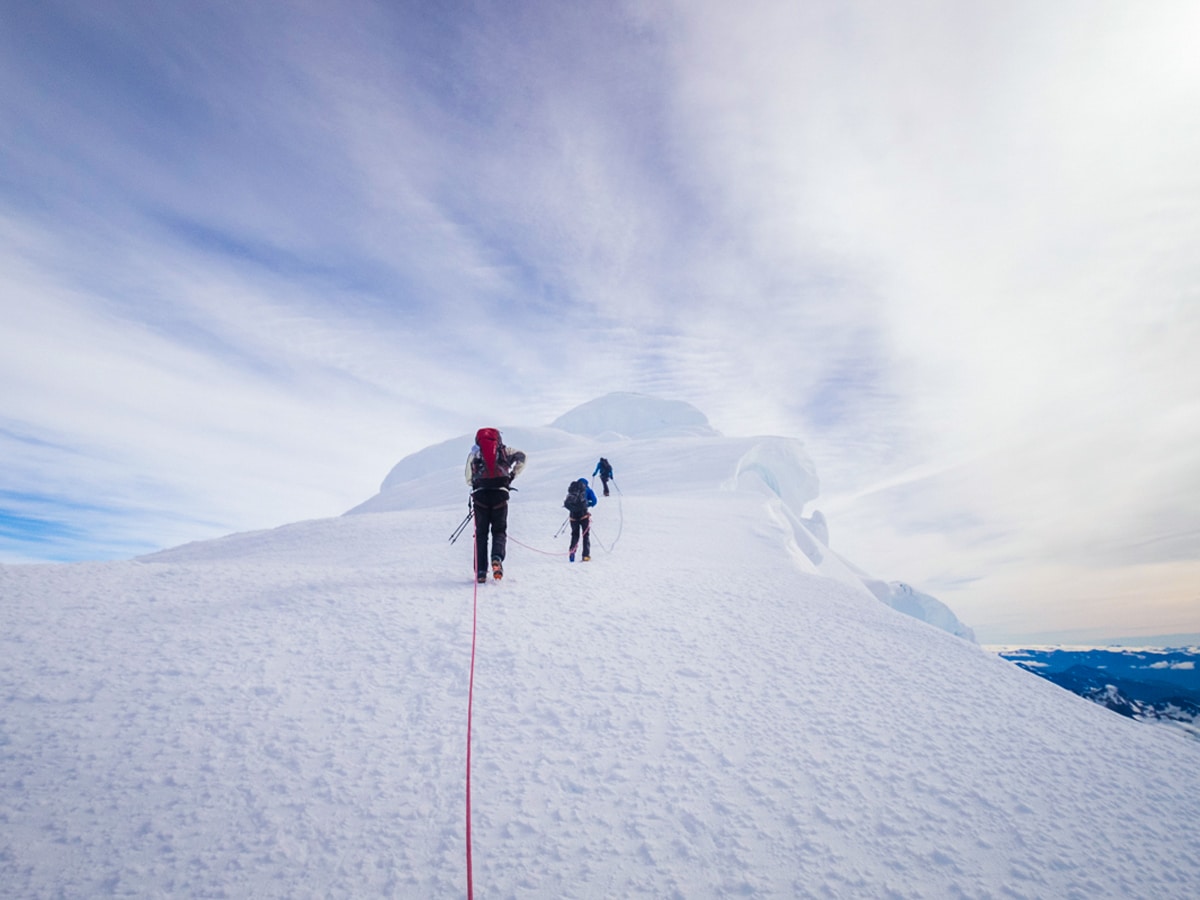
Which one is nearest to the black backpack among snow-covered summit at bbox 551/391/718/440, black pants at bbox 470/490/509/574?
black pants at bbox 470/490/509/574

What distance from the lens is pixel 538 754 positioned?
3.22 m

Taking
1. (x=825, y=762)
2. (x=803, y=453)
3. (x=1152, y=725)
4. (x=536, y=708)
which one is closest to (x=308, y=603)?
(x=536, y=708)

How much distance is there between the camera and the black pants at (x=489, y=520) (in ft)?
20.9

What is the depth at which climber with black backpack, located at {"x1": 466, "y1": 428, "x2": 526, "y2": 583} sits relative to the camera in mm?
6391

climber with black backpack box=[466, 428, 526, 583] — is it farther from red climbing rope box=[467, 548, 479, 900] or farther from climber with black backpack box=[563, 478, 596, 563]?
climber with black backpack box=[563, 478, 596, 563]

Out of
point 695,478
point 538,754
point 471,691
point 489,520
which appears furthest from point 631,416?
point 538,754

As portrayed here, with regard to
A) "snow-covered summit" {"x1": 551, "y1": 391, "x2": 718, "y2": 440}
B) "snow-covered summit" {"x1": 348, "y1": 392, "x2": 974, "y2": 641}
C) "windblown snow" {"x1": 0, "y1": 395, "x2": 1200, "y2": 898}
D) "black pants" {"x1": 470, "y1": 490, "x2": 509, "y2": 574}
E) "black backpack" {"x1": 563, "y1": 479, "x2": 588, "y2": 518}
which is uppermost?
"snow-covered summit" {"x1": 551, "y1": 391, "x2": 718, "y2": 440}

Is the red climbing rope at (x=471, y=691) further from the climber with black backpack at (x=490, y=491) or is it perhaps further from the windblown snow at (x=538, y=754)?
the climber with black backpack at (x=490, y=491)

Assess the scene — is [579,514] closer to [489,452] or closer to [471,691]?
[489,452]

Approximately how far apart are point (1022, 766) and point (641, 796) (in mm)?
2646

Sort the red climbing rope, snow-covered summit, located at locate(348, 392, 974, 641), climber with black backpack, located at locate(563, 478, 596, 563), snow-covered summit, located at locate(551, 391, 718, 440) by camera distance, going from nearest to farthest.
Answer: the red climbing rope
climber with black backpack, located at locate(563, 478, 596, 563)
snow-covered summit, located at locate(348, 392, 974, 641)
snow-covered summit, located at locate(551, 391, 718, 440)

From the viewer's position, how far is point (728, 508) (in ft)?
56.0

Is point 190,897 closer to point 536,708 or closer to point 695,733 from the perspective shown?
point 536,708

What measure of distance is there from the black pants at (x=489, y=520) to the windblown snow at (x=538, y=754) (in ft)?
A: 1.82
